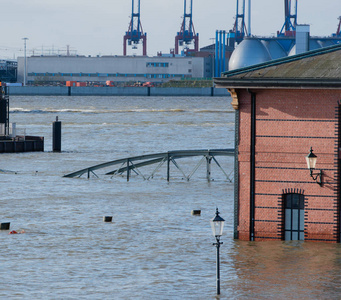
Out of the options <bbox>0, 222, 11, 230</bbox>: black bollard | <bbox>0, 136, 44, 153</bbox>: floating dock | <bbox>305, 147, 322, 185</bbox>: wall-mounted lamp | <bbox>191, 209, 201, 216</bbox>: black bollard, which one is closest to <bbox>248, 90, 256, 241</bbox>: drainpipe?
<bbox>305, 147, 322, 185</bbox>: wall-mounted lamp

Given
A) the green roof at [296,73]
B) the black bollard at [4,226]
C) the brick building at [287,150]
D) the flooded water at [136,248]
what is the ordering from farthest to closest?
the black bollard at [4,226] < the brick building at [287,150] < the green roof at [296,73] < the flooded water at [136,248]

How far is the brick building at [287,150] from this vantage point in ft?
91.5

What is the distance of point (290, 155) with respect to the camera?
2828 centimetres

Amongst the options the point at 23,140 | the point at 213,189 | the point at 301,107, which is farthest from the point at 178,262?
the point at 23,140

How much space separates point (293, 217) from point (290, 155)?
2240 mm

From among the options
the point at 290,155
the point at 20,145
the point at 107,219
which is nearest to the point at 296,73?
the point at 290,155

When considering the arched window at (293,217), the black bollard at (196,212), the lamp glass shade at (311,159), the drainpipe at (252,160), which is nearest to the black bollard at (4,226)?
the black bollard at (196,212)

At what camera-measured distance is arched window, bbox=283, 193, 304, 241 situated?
2856 centimetres

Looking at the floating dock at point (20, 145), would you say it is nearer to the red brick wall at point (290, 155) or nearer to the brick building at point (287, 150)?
the brick building at point (287, 150)

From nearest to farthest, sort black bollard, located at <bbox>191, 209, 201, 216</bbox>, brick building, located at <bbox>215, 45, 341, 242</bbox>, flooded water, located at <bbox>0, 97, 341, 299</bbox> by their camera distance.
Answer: flooded water, located at <bbox>0, 97, 341, 299</bbox>
brick building, located at <bbox>215, 45, 341, 242</bbox>
black bollard, located at <bbox>191, 209, 201, 216</bbox>

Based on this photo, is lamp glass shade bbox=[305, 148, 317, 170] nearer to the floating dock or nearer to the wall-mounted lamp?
the wall-mounted lamp

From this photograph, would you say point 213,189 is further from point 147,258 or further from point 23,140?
point 23,140

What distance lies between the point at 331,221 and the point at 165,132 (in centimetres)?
9480

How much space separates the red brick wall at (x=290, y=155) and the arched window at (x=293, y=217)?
0.77 feet
